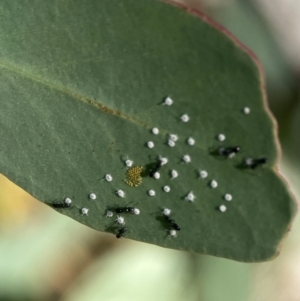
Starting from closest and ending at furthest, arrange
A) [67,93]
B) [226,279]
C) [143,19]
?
[143,19]
[67,93]
[226,279]

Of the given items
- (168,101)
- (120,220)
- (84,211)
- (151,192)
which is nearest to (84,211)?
(84,211)

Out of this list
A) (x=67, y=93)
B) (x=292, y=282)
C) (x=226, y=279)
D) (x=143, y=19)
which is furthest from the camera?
(x=292, y=282)

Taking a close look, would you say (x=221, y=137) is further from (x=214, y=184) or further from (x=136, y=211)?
(x=136, y=211)

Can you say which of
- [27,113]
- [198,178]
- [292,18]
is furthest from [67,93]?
[292,18]

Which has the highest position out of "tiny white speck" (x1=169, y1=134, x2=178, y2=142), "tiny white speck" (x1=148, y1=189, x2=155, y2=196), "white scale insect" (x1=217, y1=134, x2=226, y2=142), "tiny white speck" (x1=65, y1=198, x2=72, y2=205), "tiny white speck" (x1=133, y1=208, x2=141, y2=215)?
"white scale insect" (x1=217, y1=134, x2=226, y2=142)

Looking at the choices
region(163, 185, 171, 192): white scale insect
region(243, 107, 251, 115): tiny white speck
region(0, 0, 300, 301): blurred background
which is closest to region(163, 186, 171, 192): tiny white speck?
region(163, 185, 171, 192): white scale insect

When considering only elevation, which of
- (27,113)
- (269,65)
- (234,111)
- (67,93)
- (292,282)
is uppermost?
(234,111)

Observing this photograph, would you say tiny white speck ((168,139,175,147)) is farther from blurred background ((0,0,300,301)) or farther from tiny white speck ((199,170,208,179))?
blurred background ((0,0,300,301))

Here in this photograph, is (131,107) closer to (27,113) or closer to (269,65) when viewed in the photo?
(27,113)
